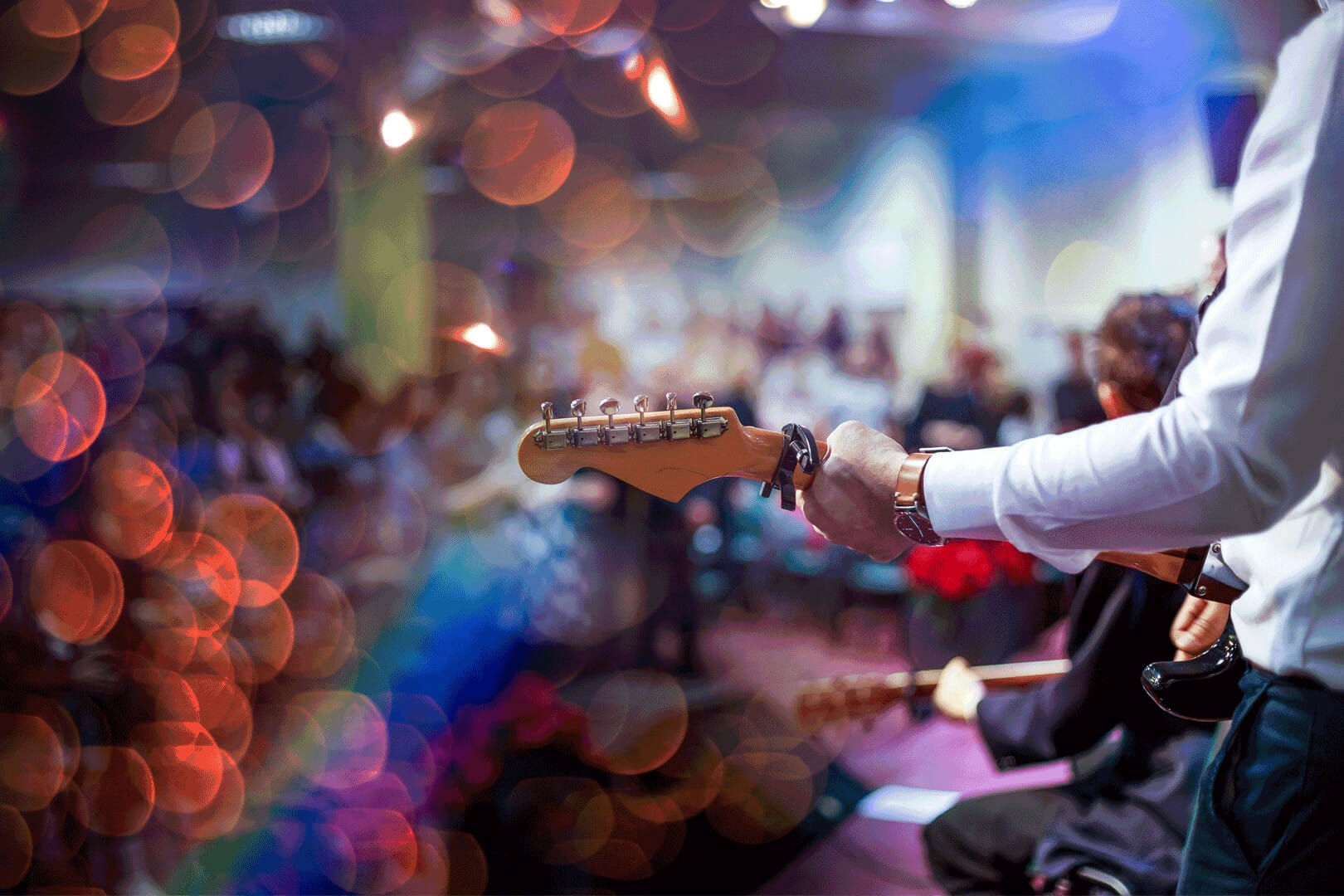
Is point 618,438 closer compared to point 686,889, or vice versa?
point 618,438

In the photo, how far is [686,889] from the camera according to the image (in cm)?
257

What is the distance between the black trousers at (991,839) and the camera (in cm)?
189

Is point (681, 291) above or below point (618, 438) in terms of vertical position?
above

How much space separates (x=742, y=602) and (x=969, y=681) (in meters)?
3.87

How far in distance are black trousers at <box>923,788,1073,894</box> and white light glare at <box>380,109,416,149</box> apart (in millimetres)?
6461

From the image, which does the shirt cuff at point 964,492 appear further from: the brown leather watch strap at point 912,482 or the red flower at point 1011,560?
the red flower at point 1011,560

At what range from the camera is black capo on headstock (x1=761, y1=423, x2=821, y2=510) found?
1.21 m

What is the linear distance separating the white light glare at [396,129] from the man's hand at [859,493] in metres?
6.57

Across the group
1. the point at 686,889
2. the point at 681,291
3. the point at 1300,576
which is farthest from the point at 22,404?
the point at 681,291

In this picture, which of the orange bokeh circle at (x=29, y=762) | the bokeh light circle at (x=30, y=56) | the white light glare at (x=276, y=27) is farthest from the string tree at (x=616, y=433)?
the bokeh light circle at (x=30, y=56)

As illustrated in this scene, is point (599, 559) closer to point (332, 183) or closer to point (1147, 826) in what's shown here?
point (1147, 826)

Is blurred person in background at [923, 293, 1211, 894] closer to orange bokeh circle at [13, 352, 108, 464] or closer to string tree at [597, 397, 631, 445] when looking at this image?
string tree at [597, 397, 631, 445]

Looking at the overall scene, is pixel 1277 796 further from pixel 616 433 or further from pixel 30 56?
pixel 30 56

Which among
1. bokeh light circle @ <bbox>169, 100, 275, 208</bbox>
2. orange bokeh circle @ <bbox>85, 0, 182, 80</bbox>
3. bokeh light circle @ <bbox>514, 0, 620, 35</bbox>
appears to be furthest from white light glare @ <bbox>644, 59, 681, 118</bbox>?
orange bokeh circle @ <bbox>85, 0, 182, 80</bbox>
